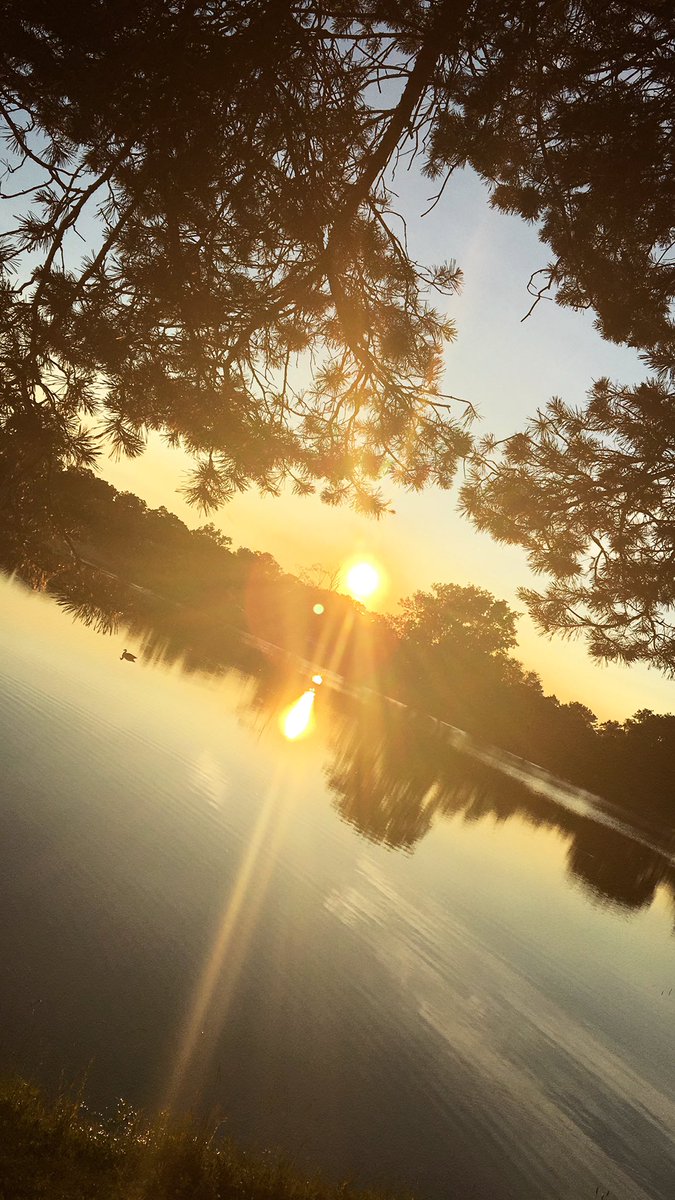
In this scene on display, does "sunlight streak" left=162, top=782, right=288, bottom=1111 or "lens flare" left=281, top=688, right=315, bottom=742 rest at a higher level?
"lens flare" left=281, top=688, right=315, bottom=742

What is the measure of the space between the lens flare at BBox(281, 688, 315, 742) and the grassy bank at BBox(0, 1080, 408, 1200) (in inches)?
643

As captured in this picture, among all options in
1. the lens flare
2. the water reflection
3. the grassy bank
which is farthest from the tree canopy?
the lens flare

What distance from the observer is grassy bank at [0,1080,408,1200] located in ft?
9.91

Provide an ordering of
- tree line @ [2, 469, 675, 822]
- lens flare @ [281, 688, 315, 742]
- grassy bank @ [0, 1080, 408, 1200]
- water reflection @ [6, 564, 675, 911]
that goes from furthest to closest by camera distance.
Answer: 1. tree line @ [2, 469, 675, 822]
2. lens flare @ [281, 688, 315, 742]
3. water reflection @ [6, 564, 675, 911]
4. grassy bank @ [0, 1080, 408, 1200]

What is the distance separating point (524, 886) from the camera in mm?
15055

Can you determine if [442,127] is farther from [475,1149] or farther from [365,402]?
[475,1149]

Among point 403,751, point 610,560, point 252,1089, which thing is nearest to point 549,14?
point 610,560

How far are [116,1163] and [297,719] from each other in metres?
21.3

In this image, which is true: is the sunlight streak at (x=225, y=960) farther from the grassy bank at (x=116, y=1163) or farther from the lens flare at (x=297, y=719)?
the lens flare at (x=297, y=719)

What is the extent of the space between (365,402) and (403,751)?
25.3 meters

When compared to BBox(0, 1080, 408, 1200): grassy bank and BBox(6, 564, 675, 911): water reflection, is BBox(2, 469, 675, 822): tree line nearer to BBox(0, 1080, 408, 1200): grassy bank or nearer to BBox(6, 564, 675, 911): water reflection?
BBox(6, 564, 675, 911): water reflection

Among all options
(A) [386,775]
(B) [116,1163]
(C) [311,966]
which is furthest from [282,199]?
(A) [386,775]

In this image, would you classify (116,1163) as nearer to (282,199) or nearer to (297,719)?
(282,199)

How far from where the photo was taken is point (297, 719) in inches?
966
